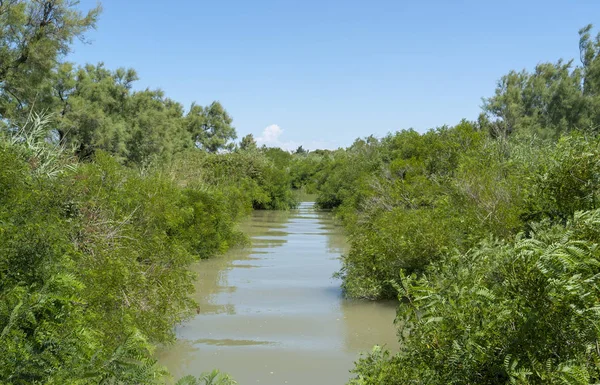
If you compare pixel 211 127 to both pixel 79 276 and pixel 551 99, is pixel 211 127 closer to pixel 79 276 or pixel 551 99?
pixel 551 99

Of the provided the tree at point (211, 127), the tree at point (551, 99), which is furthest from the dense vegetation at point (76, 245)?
the tree at point (211, 127)

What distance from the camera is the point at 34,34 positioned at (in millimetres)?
19688

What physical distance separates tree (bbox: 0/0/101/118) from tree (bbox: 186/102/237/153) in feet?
196

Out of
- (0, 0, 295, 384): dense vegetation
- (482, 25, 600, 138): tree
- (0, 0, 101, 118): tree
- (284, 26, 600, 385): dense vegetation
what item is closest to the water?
(0, 0, 295, 384): dense vegetation

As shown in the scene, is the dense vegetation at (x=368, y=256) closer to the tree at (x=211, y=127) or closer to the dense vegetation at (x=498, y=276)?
the dense vegetation at (x=498, y=276)

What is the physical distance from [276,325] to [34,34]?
13693 mm

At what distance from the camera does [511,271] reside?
5023mm

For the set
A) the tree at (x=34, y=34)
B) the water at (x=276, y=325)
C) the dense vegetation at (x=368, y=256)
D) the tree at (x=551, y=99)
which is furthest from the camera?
the tree at (x=551, y=99)

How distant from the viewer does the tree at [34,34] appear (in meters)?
19.3

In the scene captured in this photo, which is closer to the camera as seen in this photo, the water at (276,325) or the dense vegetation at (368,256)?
the dense vegetation at (368,256)

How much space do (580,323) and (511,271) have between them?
661 mm

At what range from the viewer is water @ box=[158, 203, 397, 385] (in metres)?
9.63

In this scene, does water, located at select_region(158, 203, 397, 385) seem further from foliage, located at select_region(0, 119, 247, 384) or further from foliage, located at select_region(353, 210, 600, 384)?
foliage, located at select_region(353, 210, 600, 384)

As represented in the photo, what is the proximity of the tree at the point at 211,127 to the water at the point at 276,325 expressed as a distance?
61.0m
